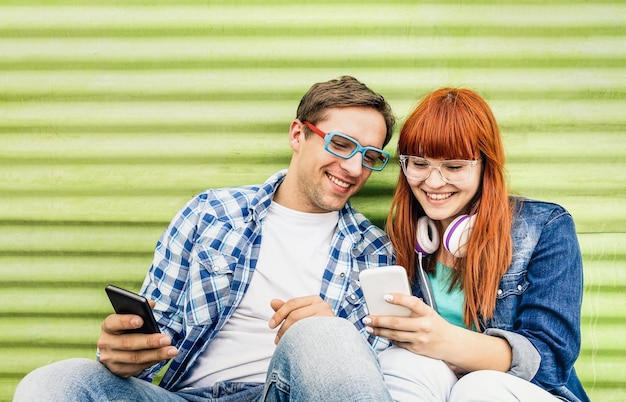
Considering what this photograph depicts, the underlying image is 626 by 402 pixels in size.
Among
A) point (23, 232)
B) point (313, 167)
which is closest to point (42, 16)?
point (23, 232)

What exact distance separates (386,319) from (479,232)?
0.52 meters

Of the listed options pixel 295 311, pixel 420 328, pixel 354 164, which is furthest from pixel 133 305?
pixel 354 164

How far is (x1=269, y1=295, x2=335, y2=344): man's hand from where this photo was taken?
1911mm

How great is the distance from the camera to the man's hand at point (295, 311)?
6.27 ft

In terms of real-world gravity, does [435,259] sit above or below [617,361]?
above

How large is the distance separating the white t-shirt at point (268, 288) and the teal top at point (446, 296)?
488mm

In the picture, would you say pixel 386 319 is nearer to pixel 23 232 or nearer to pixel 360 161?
pixel 360 161

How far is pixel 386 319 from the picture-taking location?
6.22 feet

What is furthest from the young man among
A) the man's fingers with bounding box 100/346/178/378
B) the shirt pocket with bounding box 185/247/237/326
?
the man's fingers with bounding box 100/346/178/378

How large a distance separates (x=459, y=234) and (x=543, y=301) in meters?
0.38

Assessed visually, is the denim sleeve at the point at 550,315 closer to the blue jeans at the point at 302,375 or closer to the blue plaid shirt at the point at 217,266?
the blue plaid shirt at the point at 217,266

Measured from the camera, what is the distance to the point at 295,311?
192 cm

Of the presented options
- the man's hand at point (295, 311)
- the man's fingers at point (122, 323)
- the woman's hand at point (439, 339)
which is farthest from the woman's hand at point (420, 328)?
the man's fingers at point (122, 323)

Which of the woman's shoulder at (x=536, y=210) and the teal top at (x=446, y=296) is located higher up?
the woman's shoulder at (x=536, y=210)
